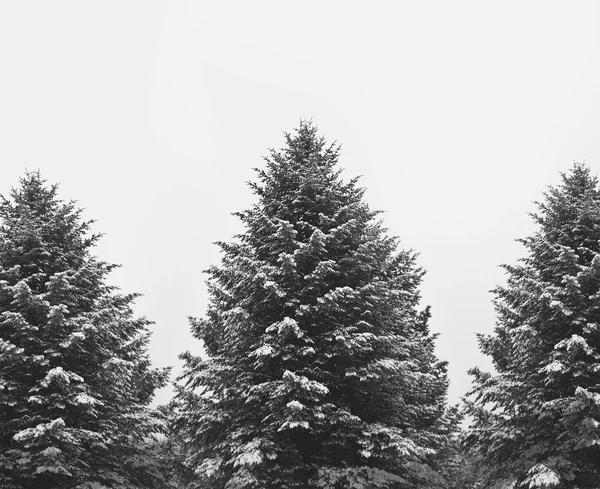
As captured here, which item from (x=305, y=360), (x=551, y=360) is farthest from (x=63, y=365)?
(x=551, y=360)

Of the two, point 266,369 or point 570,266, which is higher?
point 570,266

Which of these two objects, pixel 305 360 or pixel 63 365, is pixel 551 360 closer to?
pixel 305 360

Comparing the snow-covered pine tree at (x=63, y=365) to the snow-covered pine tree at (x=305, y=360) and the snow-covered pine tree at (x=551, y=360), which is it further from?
the snow-covered pine tree at (x=551, y=360)

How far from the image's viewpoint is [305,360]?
13609 millimetres

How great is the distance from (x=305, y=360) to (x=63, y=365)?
24.2 feet

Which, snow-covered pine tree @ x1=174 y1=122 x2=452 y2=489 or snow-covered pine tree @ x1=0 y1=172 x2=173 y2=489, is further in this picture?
snow-covered pine tree @ x1=0 y1=172 x2=173 y2=489

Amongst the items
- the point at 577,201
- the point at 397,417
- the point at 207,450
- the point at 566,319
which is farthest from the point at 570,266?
the point at 207,450

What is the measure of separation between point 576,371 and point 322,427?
731 cm

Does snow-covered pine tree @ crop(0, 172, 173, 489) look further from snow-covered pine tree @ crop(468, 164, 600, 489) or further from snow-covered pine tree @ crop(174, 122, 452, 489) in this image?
snow-covered pine tree @ crop(468, 164, 600, 489)

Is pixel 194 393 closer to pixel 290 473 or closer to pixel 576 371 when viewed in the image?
pixel 290 473

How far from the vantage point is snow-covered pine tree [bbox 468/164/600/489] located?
42.7 feet

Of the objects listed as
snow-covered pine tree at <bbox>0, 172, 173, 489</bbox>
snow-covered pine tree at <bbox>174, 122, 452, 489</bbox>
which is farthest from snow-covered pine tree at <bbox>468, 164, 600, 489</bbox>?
snow-covered pine tree at <bbox>0, 172, 173, 489</bbox>

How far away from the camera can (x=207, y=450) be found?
47.0 ft

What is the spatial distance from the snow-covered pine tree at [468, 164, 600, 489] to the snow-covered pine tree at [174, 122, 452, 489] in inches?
105
